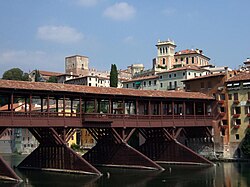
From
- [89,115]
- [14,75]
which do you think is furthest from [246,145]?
[14,75]

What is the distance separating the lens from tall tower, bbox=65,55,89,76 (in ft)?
559

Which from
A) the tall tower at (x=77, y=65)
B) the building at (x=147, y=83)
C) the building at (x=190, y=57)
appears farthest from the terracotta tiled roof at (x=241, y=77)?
the tall tower at (x=77, y=65)

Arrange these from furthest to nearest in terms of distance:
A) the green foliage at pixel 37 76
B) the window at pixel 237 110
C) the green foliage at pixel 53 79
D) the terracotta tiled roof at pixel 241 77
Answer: the green foliage at pixel 37 76
the green foliage at pixel 53 79
the window at pixel 237 110
the terracotta tiled roof at pixel 241 77

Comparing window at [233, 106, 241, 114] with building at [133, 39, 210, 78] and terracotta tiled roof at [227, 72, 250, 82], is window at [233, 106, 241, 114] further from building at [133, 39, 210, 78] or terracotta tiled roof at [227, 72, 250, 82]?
building at [133, 39, 210, 78]

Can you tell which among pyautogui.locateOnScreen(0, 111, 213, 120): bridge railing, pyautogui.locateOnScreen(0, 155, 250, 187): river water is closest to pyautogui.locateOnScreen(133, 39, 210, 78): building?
pyautogui.locateOnScreen(0, 111, 213, 120): bridge railing

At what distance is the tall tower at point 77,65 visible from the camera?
17025 cm

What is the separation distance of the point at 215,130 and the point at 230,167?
32.2 ft

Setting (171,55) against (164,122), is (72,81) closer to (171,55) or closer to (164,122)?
(171,55)

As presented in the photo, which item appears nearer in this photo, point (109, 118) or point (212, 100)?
point (109, 118)

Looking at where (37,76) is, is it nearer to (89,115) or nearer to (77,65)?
(77,65)

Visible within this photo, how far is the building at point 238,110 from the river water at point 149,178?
29.7ft

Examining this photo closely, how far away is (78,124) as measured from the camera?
43781 mm

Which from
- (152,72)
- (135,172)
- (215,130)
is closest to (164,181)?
(135,172)

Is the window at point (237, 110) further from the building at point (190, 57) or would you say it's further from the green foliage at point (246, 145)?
the building at point (190, 57)
